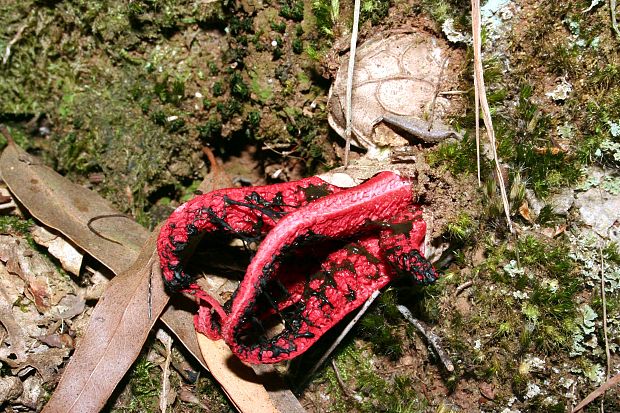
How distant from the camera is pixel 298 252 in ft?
12.3

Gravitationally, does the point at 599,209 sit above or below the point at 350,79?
below

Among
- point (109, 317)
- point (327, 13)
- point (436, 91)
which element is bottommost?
point (109, 317)

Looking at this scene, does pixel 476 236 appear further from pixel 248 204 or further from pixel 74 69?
pixel 74 69

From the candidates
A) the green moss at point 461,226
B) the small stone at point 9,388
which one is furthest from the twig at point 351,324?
the small stone at point 9,388

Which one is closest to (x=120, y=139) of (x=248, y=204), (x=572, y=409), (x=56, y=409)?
(x=248, y=204)

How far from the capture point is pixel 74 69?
15.7 ft

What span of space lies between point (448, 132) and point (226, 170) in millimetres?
1903

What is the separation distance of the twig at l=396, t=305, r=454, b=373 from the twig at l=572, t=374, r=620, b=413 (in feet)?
2.62

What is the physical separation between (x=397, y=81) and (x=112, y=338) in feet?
8.03

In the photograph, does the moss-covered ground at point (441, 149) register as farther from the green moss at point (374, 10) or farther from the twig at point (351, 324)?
the twig at point (351, 324)

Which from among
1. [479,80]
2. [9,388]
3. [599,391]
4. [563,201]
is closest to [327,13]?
[479,80]

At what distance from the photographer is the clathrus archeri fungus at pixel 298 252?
11.1ft

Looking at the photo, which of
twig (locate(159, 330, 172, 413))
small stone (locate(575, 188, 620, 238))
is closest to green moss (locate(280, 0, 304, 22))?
small stone (locate(575, 188, 620, 238))

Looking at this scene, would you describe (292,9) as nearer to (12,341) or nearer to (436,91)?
(436,91)
